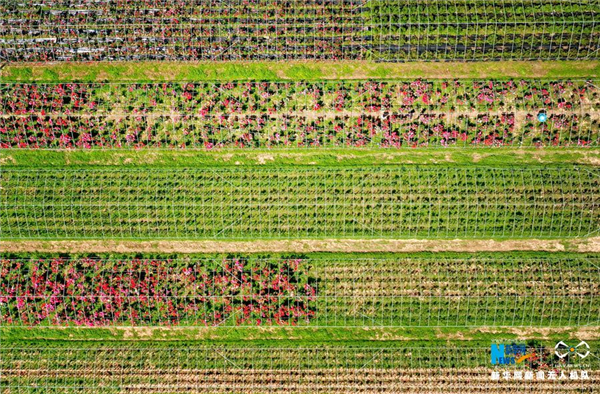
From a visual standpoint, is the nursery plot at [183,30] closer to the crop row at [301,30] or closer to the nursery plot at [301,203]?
the crop row at [301,30]

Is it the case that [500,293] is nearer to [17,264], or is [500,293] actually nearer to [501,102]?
[501,102]

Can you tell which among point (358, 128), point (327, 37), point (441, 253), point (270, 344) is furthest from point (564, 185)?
point (270, 344)

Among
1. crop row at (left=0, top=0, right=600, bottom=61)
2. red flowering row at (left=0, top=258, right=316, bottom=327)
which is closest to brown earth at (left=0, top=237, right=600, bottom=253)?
red flowering row at (left=0, top=258, right=316, bottom=327)

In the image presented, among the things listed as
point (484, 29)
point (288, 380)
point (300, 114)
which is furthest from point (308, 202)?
point (484, 29)

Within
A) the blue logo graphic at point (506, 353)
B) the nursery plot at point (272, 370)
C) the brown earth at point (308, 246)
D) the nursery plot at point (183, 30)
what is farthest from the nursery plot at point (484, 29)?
the nursery plot at point (272, 370)

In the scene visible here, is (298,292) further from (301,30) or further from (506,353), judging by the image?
(301,30)

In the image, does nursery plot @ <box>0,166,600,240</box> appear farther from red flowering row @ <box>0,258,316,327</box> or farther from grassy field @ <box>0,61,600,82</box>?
grassy field @ <box>0,61,600,82</box>
